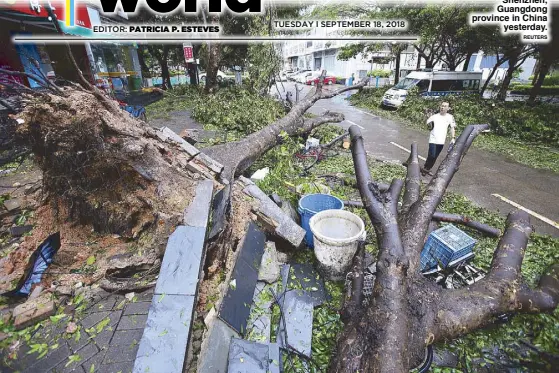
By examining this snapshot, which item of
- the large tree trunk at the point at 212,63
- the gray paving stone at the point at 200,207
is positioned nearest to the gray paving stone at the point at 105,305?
the gray paving stone at the point at 200,207

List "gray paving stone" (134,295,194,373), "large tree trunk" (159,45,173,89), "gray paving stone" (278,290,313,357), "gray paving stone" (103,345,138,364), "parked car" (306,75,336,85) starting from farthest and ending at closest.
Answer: "parked car" (306,75,336,85)
"large tree trunk" (159,45,173,89)
"gray paving stone" (278,290,313,357)
"gray paving stone" (103,345,138,364)
"gray paving stone" (134,295,194,373)

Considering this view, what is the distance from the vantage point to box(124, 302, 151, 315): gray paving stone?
235 cm

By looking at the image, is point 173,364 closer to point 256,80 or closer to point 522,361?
point 522,361

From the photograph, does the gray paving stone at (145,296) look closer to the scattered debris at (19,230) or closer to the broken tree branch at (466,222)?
the scattered debris at (19,230)

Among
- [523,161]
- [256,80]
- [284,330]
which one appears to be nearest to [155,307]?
[284,330]

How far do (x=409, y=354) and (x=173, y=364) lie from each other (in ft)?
6.32

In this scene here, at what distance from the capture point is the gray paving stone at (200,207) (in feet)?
9.57

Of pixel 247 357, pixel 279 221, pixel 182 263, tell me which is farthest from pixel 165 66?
pixel 247 357

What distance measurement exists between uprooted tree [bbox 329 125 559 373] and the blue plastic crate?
391 millimetres

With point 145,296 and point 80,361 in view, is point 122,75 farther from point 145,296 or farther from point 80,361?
point 80,361

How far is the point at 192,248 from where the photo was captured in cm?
256

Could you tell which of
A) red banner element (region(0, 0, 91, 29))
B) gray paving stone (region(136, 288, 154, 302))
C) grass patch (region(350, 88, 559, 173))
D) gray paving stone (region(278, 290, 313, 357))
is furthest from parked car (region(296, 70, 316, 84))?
gray paving stone (region(136, 288, 154, 302))

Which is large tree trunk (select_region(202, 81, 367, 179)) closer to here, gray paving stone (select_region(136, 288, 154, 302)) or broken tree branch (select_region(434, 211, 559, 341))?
gray paving stone (select_region(136, 288, 154, 302))

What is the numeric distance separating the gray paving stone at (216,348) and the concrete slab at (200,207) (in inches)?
40.2
